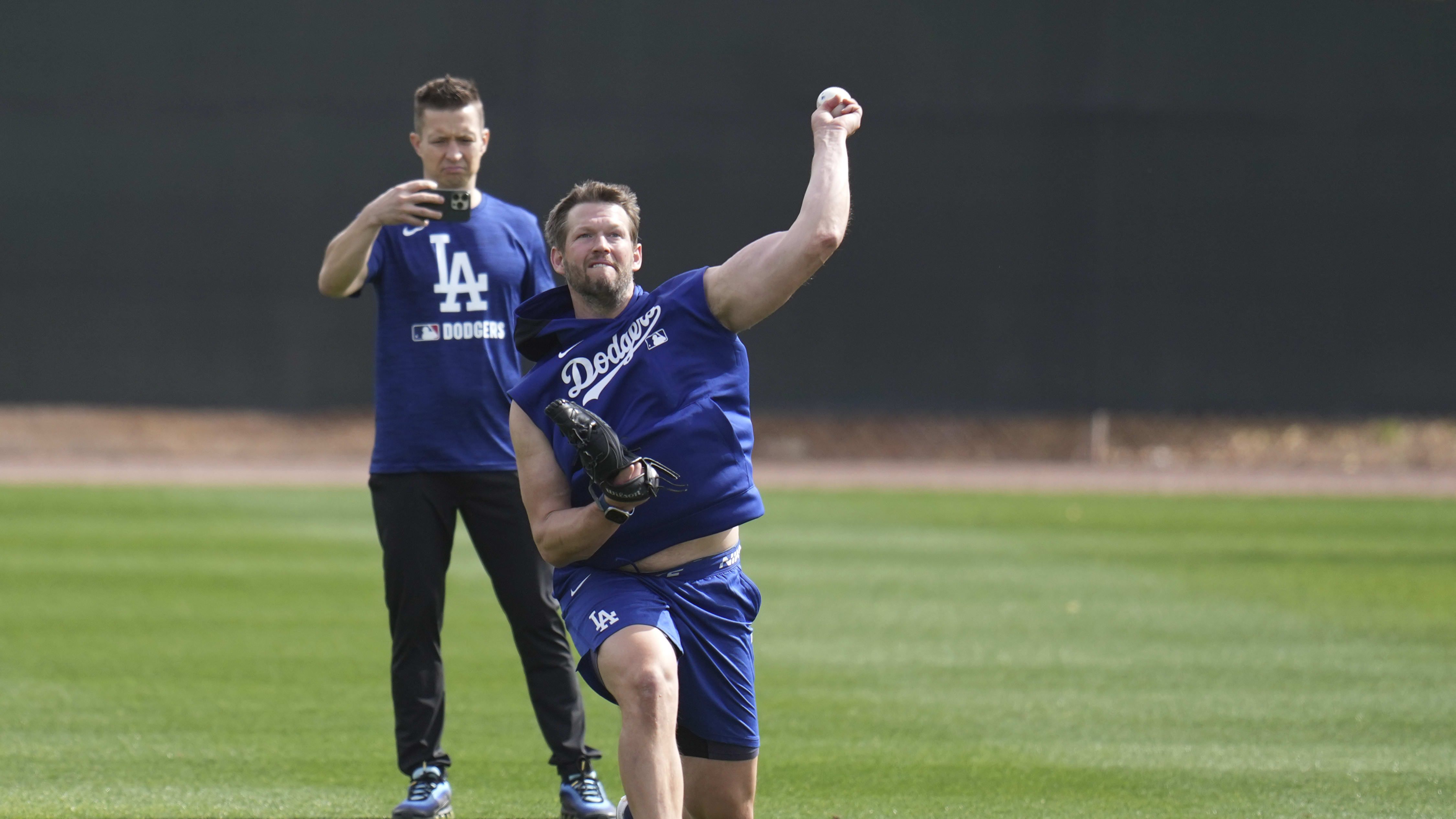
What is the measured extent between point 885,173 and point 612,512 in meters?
13.7

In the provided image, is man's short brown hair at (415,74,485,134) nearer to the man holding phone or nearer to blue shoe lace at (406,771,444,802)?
the man holding phone

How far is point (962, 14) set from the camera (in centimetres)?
1697

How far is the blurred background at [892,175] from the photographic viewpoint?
652 inches

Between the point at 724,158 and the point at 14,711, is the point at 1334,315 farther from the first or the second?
the point at 14,711

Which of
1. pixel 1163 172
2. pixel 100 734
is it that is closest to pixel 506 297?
pixel 100 734

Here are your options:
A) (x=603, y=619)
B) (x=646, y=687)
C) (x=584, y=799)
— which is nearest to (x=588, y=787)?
(x=584, y=799)

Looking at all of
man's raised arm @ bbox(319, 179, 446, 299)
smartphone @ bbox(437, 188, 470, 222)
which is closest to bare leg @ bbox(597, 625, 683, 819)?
man's raised arm @ bbox(319, 179, 446, 299)

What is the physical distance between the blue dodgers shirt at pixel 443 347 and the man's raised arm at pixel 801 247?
1.31 m

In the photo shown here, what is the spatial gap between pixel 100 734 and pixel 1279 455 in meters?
14.5

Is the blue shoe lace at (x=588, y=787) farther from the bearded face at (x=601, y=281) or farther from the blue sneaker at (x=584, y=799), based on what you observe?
the bearded face at (x=601, y=281)

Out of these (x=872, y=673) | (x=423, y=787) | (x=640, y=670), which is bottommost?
(x=872, y=673)

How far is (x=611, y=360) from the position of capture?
3.86 metres

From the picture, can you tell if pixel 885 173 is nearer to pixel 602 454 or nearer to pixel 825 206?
pixel 825 206

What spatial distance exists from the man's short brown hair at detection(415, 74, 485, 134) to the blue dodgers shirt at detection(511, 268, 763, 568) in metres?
1.33
